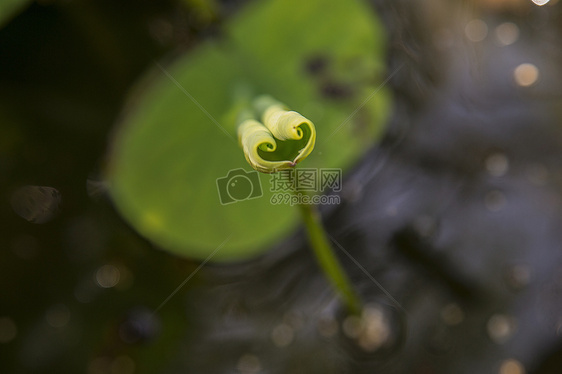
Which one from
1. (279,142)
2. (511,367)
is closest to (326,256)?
(279,142)

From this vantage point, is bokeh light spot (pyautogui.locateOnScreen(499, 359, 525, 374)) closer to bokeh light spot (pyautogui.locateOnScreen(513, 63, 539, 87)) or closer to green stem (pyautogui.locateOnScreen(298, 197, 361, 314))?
green stem (pyautogui.locateOnScreen(298, 197, 361, 314))

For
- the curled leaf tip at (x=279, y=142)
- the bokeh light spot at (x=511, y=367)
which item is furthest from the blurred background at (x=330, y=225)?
the curled leaf tip at (x=279, y=142)

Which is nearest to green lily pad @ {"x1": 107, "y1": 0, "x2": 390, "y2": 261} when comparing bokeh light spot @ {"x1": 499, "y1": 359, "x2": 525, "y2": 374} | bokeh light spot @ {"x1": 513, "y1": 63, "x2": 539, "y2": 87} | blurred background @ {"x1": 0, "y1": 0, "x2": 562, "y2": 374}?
blurred background @ {"x1": 0, "y1": 0, "x2": 562, "y2": 374}

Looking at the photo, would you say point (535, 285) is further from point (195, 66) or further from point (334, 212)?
point (195, 66)

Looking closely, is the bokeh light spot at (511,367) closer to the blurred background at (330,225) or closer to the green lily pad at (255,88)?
the blurred background at (330,225)

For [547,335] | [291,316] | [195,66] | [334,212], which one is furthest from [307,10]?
[547,335]
